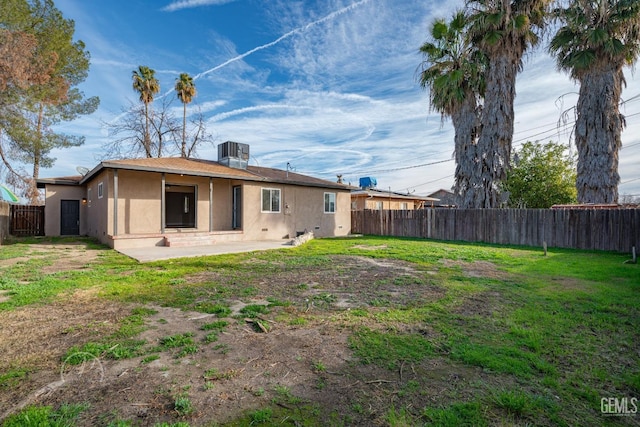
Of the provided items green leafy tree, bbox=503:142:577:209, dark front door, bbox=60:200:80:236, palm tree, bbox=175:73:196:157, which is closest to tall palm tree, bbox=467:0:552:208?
green leafy tree, bbox=503:142:577:209

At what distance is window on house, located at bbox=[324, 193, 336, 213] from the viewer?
15931 mm

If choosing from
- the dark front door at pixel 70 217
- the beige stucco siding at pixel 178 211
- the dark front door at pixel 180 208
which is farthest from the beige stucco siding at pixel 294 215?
the dark front door at pixel 70 217

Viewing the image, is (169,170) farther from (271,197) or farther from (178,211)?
(178,211)

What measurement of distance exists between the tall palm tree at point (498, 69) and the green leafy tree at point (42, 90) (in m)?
19.1

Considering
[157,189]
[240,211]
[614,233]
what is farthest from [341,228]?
[614,233]

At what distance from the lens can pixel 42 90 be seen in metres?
13.5

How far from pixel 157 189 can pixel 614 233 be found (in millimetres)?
16442

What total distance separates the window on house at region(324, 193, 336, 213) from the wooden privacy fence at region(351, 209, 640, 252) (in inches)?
91.0

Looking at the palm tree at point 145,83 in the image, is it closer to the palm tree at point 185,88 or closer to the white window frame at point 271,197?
the palm tree at point 185,88

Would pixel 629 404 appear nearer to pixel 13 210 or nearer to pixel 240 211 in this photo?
pixel 240 211

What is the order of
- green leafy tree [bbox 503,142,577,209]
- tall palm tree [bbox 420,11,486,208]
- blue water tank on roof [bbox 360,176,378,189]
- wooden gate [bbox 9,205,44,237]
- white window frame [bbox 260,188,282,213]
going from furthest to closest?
blue water tank on roof [bbox 360,176,378,189], green leafy tree [bbox 503,142,577,209], wooden gate [bbox 9,205,44,237], tall palm tree [bbox 420,11,486,208], white window frame [bbox 260,188,282,213]

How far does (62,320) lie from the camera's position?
3559 millimetres

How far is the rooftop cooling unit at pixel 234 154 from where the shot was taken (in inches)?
588

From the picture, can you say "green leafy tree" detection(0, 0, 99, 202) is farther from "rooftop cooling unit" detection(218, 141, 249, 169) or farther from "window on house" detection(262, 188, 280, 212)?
"window on house" detection(262, 188, 280, 212)
